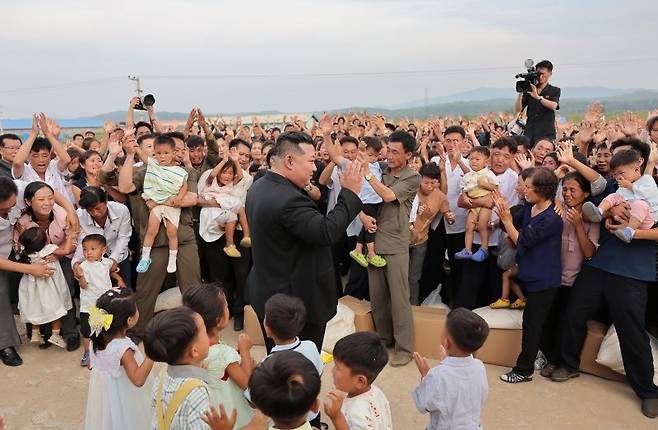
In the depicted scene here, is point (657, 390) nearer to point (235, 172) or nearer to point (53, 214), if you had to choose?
point (235, 172)

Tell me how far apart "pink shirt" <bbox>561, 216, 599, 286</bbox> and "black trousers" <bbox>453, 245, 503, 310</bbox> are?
0.77 metres

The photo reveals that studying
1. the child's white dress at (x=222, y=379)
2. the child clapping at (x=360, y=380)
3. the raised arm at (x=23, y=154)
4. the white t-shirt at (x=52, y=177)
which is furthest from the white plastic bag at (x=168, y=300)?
the child clapping at (x=360, y=380)

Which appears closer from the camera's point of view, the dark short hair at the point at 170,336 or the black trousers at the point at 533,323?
the dark short hair at the point at 170,336

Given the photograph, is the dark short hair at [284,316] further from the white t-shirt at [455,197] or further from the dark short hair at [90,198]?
the white t-shirt at [455,197]

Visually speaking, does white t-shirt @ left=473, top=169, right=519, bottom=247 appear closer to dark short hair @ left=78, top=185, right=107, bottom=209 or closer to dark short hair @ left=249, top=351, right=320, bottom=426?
dark short hair @ left=249, top=351, right=320, bottom=426

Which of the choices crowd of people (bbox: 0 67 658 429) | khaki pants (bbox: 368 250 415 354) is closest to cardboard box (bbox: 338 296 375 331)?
crowd of people (bbox: 0 67 658 429)

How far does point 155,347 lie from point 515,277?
10.7 feet

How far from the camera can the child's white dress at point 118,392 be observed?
99.7 inches

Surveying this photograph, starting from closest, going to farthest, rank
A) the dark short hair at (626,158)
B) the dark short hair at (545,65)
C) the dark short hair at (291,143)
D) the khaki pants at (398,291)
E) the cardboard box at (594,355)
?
the dark short hair at (291,143) < the dark short hair at (626,158) < the cardboard box at (594,355) < the khaki pants at (398,291) < the dark short hair at (545,65)

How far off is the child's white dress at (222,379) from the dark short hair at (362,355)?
1.77 feet

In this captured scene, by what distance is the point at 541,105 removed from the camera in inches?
279

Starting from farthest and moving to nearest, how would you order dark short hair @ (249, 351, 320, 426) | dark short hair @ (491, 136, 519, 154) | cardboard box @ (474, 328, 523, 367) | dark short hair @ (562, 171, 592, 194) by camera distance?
dark short hair @ (491, 136, 519, 154)
cardboard box @ (474, 328, 523, 367)
dark short hair @ (562, 171, 592, 194)
dark short hair @ (249, 351, 320, 426)

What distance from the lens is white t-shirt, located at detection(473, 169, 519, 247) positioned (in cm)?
445

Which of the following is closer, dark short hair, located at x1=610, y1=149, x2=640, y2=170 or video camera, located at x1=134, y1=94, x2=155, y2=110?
dark short hair, located at x1=610, y1=149, x2=640, y2=170
